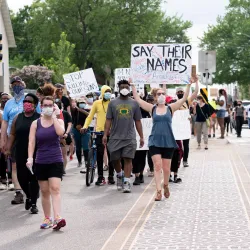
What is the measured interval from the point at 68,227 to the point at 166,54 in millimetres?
10072

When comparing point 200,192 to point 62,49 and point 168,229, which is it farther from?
point 62,49

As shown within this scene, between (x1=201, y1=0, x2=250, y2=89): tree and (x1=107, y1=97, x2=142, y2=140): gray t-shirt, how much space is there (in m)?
73.6

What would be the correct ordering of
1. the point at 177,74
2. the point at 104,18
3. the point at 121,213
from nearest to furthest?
the point at 121,213 < the point at 177,74 < the point at 104,18

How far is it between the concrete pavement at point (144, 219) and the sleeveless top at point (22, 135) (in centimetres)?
78

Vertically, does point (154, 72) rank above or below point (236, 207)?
above

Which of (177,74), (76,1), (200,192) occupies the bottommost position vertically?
(200,192)

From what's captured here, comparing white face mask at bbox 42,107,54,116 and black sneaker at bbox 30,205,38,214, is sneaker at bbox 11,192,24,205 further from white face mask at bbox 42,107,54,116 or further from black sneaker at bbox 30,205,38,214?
white face mask at bbox 42,107,54,116

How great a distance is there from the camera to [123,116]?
14070 millimetres

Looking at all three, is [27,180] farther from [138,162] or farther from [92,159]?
[138,162]

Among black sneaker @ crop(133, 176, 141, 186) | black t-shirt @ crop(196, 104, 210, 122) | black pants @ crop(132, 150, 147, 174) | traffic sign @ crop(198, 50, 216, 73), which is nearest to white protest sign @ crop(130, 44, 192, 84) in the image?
black pants @ crop(132, 150, 147, 174)

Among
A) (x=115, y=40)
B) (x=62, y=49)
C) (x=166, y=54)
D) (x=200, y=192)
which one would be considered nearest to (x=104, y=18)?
(x=115, y=40)

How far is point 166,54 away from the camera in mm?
19938

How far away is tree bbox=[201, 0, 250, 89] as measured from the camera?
3469 inches

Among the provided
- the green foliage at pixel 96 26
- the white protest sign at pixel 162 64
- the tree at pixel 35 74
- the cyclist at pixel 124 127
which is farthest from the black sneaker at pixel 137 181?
the green foliage at pixel 96 26
